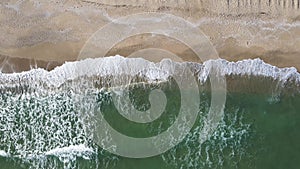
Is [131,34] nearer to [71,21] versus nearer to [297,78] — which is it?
[71,21]

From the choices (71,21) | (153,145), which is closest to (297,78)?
(153,145)

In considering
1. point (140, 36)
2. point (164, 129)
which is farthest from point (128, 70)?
point (164, 129)

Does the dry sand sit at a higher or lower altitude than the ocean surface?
higher

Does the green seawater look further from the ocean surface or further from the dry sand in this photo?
the dry sand

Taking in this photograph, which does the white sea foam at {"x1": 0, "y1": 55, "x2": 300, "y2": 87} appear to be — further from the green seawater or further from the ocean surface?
the green seawater

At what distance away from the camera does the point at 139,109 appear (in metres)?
11.1

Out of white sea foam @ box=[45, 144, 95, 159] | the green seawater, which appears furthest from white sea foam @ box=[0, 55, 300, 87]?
white sea foam @ box=[45, 144, 95, 159]

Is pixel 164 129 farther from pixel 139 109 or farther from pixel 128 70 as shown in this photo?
pixel 128 70

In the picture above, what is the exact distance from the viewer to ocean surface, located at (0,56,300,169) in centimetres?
1105

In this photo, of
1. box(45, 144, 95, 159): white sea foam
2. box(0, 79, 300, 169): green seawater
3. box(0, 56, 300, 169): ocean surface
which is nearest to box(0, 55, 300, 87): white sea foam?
box(0, 56, 300, 169): ocean surface

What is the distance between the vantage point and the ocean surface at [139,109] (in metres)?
11.0

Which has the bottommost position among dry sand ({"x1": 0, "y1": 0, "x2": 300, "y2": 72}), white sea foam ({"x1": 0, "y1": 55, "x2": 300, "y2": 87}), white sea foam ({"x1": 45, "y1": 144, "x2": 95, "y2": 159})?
white sea foam ({"x1": 45, "y1": 144, "x2": 95, "y2": 159})

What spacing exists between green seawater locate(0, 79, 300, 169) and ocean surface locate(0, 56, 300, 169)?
0.4 inches

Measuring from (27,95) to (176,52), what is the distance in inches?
65.0
